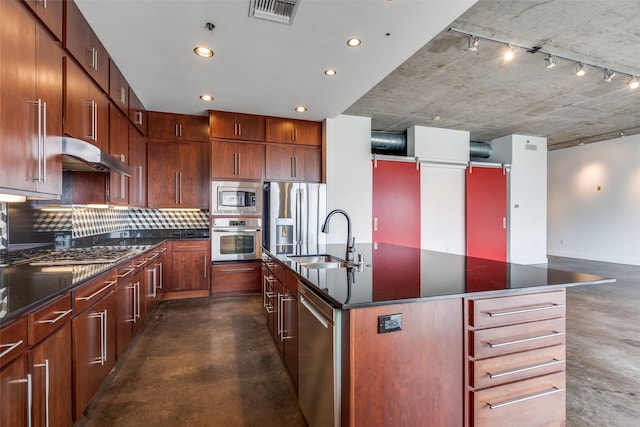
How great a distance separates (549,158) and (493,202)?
382cm

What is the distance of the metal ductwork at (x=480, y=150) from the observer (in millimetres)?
6938

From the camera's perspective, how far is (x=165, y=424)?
182cm

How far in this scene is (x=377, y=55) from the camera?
2824 mm

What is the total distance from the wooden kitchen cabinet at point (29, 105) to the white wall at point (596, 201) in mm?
9985

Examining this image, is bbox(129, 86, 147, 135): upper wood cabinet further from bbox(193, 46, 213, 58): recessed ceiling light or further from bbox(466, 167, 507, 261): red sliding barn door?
bbox(466, 167, 507, 261): red sliding barn door

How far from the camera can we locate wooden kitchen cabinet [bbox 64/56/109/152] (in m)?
2.07

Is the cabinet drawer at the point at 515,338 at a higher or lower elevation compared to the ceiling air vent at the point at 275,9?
lower

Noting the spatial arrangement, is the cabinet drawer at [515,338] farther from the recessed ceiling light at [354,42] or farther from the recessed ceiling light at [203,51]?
the recessed ceiling light at [203,51]

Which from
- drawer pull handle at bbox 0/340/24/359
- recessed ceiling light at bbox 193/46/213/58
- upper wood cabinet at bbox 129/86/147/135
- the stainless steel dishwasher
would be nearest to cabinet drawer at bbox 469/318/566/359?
the stainless steel dishwasher

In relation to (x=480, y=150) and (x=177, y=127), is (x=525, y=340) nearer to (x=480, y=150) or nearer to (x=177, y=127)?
(x=177, y=127)

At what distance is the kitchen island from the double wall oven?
2987 mm

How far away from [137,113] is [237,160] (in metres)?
1.35

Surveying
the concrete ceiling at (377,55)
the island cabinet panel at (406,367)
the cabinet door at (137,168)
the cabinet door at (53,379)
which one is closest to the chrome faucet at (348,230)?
the island cabinet panel at (406,367)

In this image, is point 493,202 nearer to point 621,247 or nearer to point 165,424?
point 621,247
